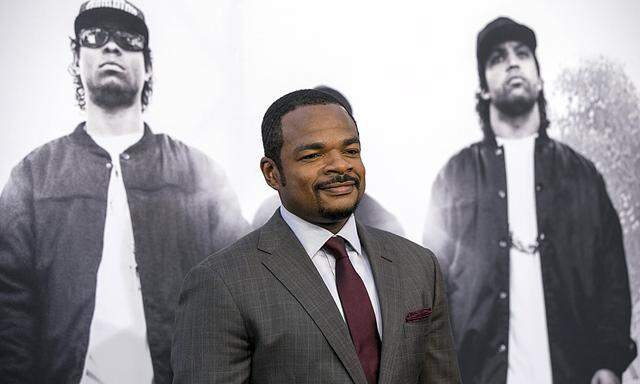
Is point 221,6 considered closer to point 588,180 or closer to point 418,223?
point 418,223

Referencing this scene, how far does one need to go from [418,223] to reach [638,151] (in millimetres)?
987

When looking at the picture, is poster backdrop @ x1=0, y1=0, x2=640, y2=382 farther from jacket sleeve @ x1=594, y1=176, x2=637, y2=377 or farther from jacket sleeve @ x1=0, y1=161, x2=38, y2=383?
jacket sleeve @ x1=0, y1=161, x2=38, y2=383

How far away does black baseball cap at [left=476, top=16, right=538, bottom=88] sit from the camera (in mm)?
2881

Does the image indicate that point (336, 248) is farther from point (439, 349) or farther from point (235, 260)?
point (439, 349)

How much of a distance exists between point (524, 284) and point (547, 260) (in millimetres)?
134

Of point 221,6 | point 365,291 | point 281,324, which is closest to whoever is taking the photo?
point 281,324

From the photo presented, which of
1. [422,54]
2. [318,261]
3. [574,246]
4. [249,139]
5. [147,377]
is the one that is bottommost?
[147,377]

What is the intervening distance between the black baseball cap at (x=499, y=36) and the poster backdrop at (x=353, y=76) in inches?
1.3

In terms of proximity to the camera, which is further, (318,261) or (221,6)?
(221,6)

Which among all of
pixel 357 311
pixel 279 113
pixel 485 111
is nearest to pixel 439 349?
pixel 357 311

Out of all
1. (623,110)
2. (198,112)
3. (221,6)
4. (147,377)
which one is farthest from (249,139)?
(623,110)

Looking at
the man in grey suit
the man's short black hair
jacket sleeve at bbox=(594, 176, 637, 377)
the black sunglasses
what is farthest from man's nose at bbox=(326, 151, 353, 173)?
jacket sleeve at bbox=(594, 176, 637, 377)

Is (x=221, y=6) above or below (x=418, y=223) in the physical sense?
above

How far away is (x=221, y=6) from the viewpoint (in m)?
2.80
